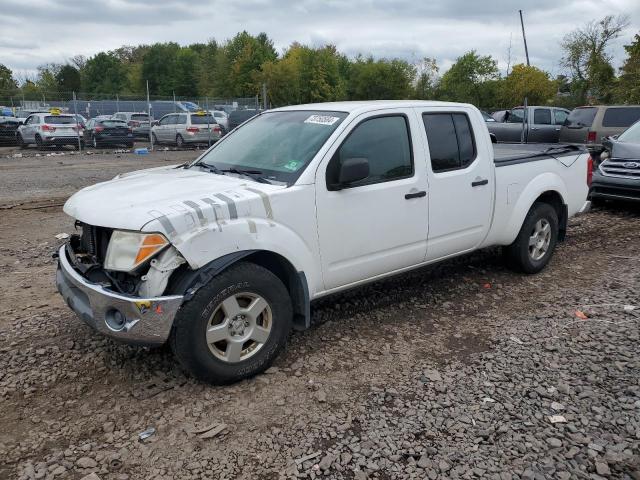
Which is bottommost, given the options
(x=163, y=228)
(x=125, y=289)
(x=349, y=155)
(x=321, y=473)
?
(x=321, y=473)

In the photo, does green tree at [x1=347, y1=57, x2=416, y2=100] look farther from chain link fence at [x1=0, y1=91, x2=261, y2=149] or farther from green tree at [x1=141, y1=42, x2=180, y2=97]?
green tree at [x1=141, y1=42, x2=180, y2=97]

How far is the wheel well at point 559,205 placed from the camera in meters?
5.86

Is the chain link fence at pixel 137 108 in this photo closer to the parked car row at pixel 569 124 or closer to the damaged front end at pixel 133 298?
the parked car row at pixel 569 124

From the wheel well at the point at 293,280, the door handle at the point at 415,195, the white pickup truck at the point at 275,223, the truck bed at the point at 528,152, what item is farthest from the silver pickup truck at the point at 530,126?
the wheel well at the point at 293,280

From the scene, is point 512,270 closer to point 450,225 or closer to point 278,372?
point 450,225

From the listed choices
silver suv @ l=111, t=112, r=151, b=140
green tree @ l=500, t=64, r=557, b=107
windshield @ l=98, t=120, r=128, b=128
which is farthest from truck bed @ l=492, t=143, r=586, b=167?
green tree @ l=500, t=64, r=557, b=107

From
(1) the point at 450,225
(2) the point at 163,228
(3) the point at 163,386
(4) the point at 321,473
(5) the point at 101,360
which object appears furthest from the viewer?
(1) the point at 450,225

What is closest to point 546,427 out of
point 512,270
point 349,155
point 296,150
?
point 349,155

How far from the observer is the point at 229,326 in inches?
136

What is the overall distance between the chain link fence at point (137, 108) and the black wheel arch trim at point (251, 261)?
19.9 m

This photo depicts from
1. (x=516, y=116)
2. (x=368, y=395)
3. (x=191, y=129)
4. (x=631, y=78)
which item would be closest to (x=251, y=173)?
(x=368, y=395)

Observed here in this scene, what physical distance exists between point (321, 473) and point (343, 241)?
168 cm

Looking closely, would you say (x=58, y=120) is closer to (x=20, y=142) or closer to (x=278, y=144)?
(x=20, y=142)

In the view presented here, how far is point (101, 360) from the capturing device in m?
3.89
